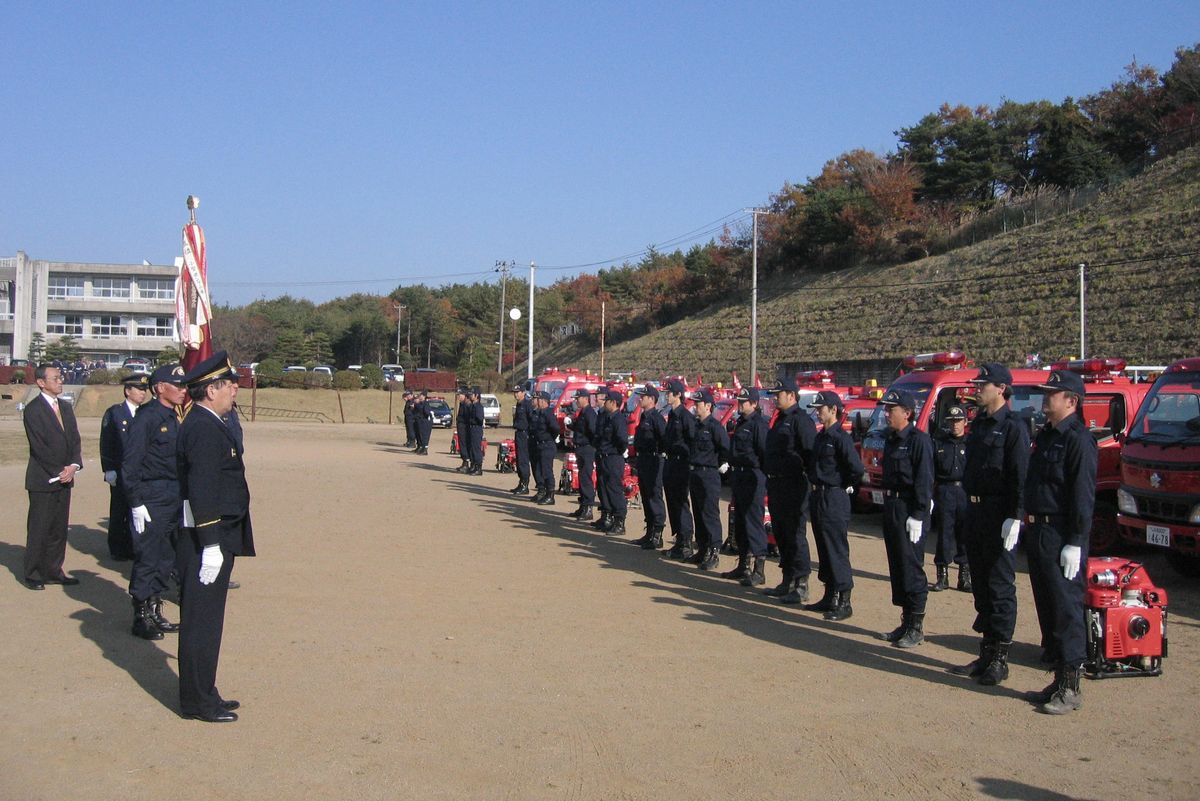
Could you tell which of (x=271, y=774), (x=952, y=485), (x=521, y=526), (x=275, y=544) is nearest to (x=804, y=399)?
(x=521, y=526)

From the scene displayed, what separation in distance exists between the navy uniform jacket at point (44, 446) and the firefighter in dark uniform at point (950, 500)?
840 cm

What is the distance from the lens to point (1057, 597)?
248 inches

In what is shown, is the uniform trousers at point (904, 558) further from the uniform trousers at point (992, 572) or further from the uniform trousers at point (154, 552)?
the uniform trousers at point (154, 552)

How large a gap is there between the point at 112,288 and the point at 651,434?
76.3 metres

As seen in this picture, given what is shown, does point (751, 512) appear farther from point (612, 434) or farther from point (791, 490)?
point (612, 434)

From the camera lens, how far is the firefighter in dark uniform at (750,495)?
1031 centimetres

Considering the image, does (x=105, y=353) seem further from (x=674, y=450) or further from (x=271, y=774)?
(x=271, y=774)

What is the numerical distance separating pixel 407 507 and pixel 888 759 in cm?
1195

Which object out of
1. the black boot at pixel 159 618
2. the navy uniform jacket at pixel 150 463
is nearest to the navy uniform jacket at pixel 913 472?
the navy uniform jacket at pixel 150 463

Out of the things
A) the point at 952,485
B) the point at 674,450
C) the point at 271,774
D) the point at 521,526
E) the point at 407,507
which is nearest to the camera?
the point at 271,774

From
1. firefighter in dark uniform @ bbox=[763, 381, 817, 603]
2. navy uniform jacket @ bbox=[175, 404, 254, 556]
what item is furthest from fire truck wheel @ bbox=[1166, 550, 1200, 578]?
navy uniform jacket @ bbox=[175, 404, 254, 556]

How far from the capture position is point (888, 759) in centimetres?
532

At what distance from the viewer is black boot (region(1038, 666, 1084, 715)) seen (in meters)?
6.18

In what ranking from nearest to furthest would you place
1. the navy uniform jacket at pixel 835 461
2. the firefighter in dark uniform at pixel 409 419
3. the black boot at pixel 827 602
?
the navy uniform jacket at pixel 835 461 → the black boot at pixel 827 602 → the firefighter in dark uniform at pixel 409 419
